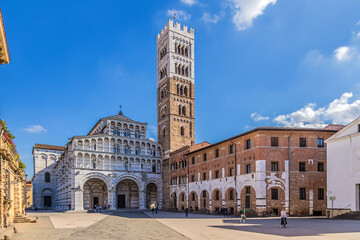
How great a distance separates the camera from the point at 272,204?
1341 inches

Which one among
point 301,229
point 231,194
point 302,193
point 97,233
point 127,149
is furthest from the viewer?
point 127,149

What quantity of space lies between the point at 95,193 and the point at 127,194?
18.9ft

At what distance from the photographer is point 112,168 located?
178 feet

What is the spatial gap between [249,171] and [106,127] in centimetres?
3087

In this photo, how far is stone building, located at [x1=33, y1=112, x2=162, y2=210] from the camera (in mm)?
50969

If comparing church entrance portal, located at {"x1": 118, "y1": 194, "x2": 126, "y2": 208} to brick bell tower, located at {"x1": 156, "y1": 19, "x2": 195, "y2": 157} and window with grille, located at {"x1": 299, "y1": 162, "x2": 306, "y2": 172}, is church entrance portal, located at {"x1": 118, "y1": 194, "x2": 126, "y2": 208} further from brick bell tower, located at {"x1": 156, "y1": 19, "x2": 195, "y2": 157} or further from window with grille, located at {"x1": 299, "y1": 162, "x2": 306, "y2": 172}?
window with grille, located at {"x1": 299, "y1": 162, "x2": 306, "y2": 172}

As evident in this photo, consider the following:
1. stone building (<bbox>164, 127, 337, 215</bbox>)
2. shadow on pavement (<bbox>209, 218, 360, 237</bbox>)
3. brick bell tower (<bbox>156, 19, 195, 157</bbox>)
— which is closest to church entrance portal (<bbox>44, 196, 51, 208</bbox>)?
brick bell tower (<bbox>156, 19, 195, 157</bbox>)

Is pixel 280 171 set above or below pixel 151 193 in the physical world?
above

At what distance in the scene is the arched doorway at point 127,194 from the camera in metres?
57.9

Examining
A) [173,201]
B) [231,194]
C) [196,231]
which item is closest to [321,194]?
[231,194]

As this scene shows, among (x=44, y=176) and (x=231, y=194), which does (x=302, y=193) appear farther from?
(x=44, y=176)

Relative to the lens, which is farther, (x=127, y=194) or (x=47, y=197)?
(x=47, y=197)

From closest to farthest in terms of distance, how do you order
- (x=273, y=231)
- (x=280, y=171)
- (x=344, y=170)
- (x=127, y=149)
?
(x=273, y=231), (x=344, y=170), (x=280, y=171), (x=127, y=149)

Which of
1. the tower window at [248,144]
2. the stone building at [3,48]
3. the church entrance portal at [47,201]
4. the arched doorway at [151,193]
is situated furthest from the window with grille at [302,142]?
the church entrance portal at [47,201]
